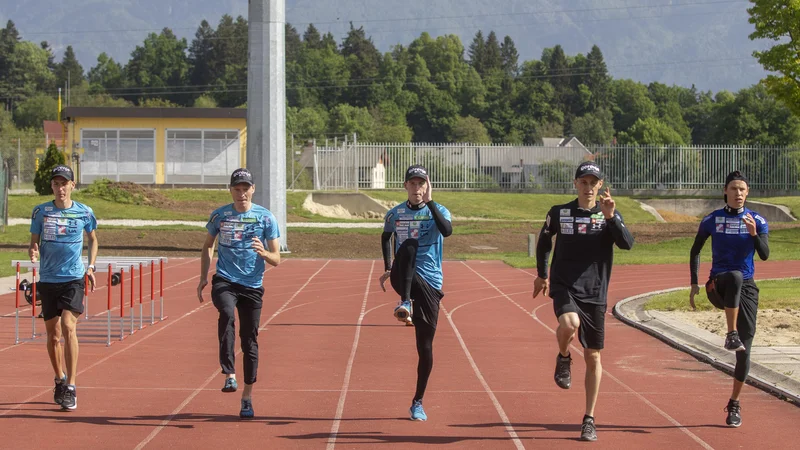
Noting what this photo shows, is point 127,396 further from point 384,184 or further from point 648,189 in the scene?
point 648,189

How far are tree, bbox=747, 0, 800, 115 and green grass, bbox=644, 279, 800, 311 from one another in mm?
15670

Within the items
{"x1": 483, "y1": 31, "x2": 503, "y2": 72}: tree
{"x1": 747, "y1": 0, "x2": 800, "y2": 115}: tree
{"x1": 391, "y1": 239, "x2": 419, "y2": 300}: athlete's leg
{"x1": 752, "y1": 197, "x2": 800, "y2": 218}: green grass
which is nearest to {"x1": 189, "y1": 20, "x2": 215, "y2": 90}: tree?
{"x1": 483, "y1": 31, "x2": 503, "y2": 72}: tree

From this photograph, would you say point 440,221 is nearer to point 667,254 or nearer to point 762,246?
point 762,246

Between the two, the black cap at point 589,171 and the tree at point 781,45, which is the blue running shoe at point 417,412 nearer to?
the black cap at point 589,171

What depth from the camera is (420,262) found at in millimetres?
8844

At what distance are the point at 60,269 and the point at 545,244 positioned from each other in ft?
13.7

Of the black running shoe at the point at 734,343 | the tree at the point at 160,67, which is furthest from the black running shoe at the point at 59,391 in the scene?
the tree at the point at 160,67

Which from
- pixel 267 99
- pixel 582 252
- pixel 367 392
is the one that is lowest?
pixel 367 392

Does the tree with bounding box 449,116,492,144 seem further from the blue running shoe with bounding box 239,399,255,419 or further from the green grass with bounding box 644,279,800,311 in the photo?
the blue running shoe with bounding box 239,399,255,419

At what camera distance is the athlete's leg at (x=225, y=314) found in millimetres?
8742

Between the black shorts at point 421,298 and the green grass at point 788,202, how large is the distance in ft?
143

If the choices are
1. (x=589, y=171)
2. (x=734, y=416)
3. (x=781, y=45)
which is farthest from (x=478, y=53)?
(x=589, y=171)

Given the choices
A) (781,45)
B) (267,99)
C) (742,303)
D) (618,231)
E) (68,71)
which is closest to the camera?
(618,231)

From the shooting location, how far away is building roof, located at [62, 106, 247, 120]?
53.6 meters
